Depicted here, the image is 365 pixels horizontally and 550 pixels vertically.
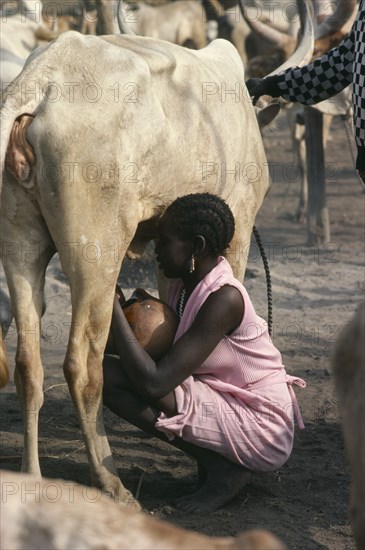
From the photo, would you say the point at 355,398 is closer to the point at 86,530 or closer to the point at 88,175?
the point at 86,530

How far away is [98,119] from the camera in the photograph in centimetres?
372

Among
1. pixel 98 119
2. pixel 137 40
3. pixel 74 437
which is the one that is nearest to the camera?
pixel 98 119

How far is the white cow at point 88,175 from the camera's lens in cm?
368

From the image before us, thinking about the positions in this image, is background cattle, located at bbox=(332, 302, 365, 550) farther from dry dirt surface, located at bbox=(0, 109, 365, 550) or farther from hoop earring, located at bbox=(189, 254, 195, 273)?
hoop earring, located at bbox=(189, 254, 195, 273)

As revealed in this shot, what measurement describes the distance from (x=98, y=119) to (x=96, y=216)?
1.22 ft

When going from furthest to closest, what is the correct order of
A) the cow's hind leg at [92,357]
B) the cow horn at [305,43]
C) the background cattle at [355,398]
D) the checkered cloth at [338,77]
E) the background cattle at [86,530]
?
the cow horn at [305,43], the checkered cloth at [338,77], the cow's hind leg at [92,357], the background cattle at [355,398], the background cattle at [86,530]

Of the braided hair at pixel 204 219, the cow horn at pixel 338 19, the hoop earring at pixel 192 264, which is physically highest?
the cow horn at pixel 338 19

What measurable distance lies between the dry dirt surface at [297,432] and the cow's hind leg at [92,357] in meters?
0.22

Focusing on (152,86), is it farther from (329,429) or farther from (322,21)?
(322,21)

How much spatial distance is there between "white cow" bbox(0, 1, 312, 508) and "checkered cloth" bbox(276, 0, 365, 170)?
680 mm

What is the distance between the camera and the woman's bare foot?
154 inches

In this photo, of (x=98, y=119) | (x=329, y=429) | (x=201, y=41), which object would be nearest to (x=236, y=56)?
(x=98, y=119)

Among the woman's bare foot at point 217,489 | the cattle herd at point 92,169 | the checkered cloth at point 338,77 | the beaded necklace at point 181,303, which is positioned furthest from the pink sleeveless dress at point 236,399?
the checkered cloth at point 338,77

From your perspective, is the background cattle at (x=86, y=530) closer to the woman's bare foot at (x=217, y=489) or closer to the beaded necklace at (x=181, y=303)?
the woman's bare foot at (x=217, y=489)
